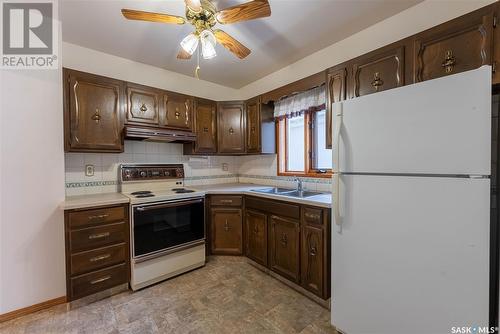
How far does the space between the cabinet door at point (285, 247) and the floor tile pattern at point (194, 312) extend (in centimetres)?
16

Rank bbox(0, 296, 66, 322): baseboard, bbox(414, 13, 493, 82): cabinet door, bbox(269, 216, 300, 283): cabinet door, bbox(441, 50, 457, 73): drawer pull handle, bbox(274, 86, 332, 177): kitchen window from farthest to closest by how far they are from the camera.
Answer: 1. bbox(274, 86, 332, 177): kitchen window
2. bbox(269, 216, 300, 283): cabinet door
3. bbox(0, 296, 66, 322): baseboard
4. bbox(441, 50, 457, 73): drawer pull handle
5. bbox(414, 13, 493, 82): cabinet door

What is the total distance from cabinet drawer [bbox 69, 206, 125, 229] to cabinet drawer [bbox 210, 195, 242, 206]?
988 mm

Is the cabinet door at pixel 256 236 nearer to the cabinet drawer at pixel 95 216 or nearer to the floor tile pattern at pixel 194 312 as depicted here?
the floor tile pattern at pixel 194 312

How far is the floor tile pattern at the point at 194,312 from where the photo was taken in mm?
1611

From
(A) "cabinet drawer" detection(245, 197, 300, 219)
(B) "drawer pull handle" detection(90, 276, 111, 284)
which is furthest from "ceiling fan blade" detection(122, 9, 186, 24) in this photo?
(B) "drawer pull handle" detection(90, 276, 111, 284)

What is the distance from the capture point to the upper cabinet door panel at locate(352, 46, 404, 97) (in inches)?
62.9

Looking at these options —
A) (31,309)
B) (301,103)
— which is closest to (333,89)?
(301,103)

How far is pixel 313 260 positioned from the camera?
6.22 feet

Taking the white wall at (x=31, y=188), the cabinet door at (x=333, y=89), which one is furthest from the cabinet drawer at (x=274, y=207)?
the white wall at (x=31, y=188)

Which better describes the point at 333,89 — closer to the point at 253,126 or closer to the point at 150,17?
the point at 253,126

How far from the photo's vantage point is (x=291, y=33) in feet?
6.92

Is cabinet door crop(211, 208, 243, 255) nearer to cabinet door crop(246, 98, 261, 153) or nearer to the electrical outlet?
cabinet door crop(246, 98, 261, 153)

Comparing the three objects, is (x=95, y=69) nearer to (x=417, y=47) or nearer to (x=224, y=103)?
(x=224, y=103)

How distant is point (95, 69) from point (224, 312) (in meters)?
2.77
